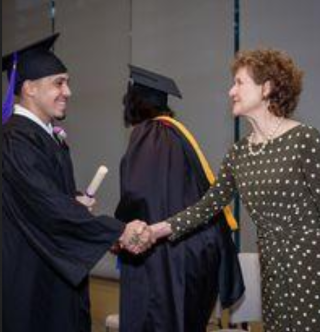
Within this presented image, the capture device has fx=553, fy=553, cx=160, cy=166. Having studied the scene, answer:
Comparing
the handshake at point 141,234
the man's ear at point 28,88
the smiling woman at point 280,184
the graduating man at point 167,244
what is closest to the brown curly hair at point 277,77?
the smiling woman at point 280,184

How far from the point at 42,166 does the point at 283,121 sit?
36.2 inches

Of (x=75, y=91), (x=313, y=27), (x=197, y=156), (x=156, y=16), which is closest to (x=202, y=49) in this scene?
(x=156, y=16)

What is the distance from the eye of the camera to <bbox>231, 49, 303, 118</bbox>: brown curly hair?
2.11m

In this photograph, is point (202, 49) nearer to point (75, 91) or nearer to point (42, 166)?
point (75, 91)

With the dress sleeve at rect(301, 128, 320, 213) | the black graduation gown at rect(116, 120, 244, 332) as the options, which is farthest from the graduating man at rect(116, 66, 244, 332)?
Result: the dress sleeve at rect(301, 128, 320, 213)

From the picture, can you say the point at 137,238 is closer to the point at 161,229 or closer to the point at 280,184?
the point at 161,229

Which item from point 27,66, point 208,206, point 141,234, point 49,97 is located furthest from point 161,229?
point 27,66

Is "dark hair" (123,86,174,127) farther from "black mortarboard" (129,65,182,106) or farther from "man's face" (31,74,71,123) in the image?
"man's face" (31,74,71,123)

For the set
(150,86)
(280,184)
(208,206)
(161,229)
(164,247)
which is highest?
(150,86)

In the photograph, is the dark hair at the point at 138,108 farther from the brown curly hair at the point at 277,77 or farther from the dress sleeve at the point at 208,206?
the brown curly hair at the point at 277,77

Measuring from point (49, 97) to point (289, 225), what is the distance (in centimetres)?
107

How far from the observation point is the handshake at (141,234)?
240 centimetres

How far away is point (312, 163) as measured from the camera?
6.20ft

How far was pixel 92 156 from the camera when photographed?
4.81 metres
